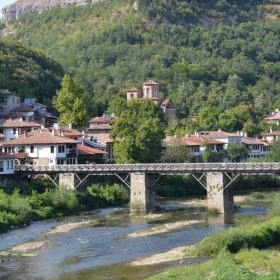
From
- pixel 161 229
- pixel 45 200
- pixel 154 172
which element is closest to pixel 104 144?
pixel 154 172

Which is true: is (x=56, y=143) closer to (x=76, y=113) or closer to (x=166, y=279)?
(x=76, y=113)

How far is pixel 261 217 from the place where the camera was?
223 feet

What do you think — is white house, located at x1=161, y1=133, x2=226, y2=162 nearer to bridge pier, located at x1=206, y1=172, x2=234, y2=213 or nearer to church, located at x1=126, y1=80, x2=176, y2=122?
bridge pier, located at x1=206, y1=172, x2=234, y2=213

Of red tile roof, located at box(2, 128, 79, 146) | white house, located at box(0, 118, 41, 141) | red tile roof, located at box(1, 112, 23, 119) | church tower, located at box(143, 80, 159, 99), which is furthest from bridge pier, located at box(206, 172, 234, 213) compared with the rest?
church tower, located at box(143, 80, 159, 99)

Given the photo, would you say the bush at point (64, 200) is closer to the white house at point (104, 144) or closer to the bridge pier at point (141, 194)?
the bridge pier at point (141, 194)

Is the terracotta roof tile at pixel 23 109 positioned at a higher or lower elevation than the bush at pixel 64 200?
higher

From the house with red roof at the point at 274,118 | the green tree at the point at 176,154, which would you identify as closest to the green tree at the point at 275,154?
the green tree at the point at 176,154

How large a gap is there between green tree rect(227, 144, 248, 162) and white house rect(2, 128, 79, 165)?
3761cm

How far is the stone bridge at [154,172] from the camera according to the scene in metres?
74.5

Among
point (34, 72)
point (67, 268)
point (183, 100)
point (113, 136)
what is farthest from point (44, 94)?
point (67, 268)

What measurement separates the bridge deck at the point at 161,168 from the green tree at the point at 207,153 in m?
34.0

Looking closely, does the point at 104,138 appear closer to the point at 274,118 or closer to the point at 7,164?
the point at 7,164

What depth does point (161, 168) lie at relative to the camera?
77.9 m

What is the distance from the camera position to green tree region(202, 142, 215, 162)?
11312 centimetres
